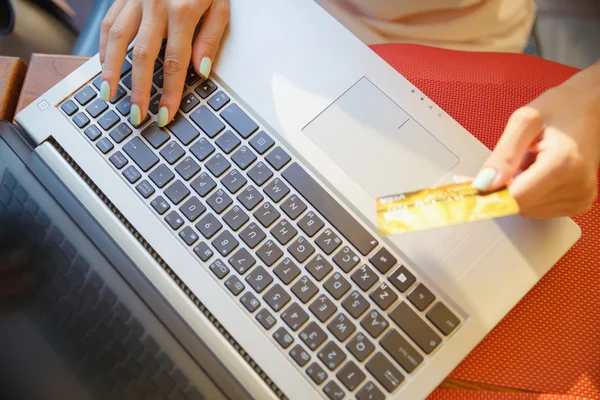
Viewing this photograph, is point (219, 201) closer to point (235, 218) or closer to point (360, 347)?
point (235, 218)

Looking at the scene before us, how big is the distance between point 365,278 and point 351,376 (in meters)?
0.09

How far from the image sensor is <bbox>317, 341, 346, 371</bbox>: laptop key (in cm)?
44

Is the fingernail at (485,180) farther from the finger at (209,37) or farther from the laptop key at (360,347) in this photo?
the finger at (209,37)

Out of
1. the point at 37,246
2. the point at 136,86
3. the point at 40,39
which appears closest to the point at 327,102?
the point at 136,86

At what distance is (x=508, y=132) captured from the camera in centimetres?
46

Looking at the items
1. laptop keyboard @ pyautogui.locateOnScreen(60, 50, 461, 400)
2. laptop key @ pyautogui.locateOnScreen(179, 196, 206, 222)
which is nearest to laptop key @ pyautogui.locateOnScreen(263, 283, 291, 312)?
laptop keyboard @ pyautogui.locateOnScreen(60, 50, 461, 400)

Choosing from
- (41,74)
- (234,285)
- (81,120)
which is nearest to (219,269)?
(234,285)

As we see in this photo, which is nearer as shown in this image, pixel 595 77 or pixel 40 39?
pixel 595 77

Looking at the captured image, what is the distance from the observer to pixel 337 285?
462 millimetres

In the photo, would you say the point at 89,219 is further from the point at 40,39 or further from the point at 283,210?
the point at 40,39

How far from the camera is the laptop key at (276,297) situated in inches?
18.1

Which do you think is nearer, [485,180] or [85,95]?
[485,180]

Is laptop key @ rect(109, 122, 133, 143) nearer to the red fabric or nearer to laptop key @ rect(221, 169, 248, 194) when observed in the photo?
laptop key @ rect(221, 169, 248, 194)

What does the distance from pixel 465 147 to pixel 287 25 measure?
9.1 inches
